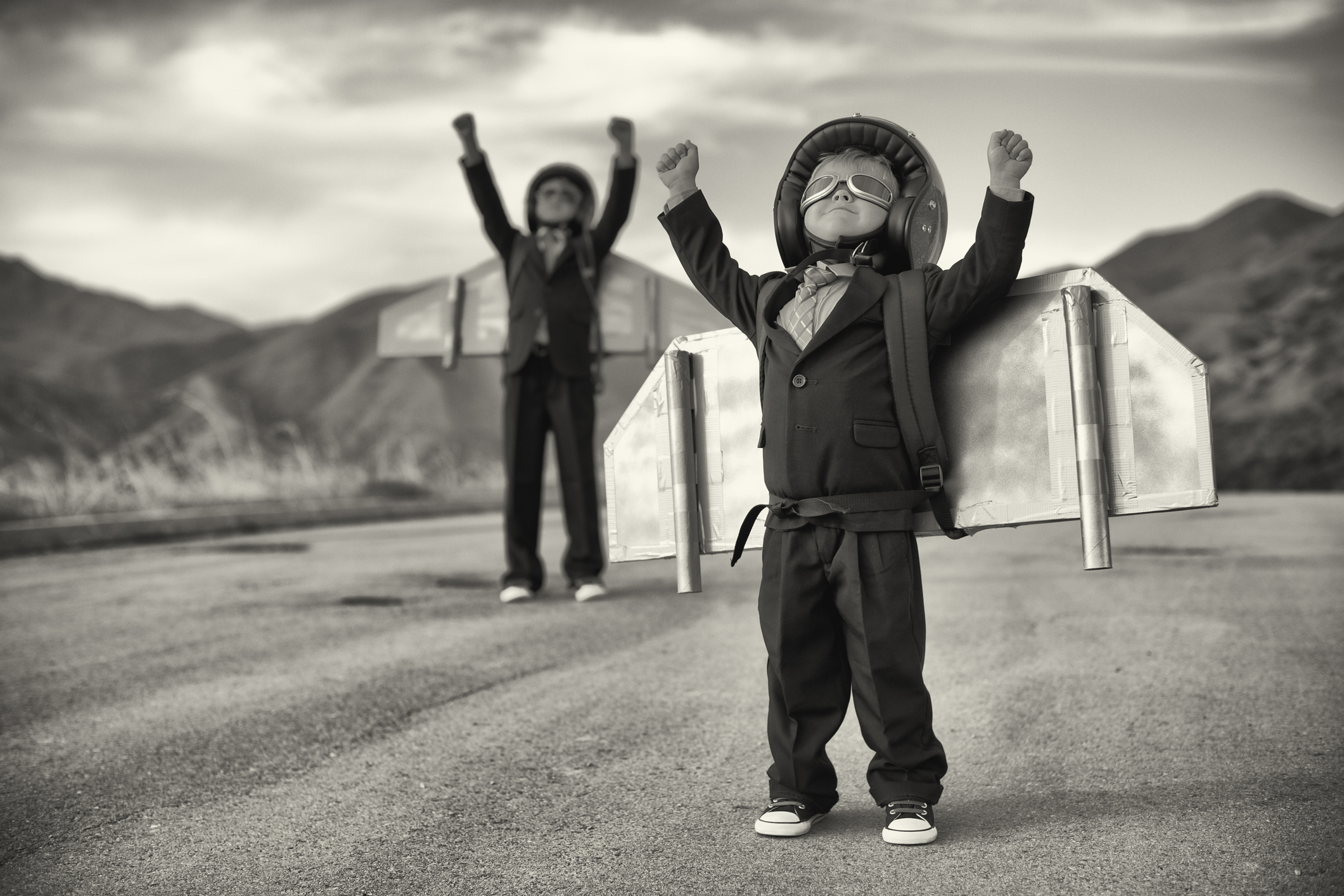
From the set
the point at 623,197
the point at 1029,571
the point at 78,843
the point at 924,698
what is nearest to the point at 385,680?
the point at 78,843

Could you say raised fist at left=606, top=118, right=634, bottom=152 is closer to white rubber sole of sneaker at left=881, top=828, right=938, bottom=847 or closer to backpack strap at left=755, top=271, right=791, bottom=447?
backpack strap at left=755, top=271, right=791, bottom=447

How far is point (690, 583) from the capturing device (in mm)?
3426

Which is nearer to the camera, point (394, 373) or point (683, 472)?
point (683, 472)

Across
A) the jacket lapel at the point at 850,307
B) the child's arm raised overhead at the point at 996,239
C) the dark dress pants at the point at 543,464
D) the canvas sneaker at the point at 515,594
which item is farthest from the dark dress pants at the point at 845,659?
the dark dress pants at the point at 543,464

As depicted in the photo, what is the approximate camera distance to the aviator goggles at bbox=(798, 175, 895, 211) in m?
3.26

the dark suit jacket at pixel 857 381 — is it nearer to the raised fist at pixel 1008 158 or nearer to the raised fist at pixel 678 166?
the raised fist at pixel 1008 158

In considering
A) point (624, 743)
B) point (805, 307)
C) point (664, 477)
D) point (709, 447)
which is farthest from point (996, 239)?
point (624, 743)

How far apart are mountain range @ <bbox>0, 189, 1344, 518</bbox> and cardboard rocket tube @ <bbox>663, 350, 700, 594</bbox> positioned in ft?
15.1

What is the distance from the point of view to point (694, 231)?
134 inches

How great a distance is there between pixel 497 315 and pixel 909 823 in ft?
17.4

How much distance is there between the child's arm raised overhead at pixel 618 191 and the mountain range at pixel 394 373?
1297mm

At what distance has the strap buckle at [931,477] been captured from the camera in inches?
118

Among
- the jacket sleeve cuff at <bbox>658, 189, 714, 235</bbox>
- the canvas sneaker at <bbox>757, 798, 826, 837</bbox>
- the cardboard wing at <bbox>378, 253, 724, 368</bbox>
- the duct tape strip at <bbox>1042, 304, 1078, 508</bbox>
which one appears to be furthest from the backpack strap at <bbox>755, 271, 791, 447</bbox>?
the cardboard wing at <bbox>378, 253, 724, 368</bbox>

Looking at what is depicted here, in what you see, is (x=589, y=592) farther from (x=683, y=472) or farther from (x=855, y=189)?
(x=855, y=189)
